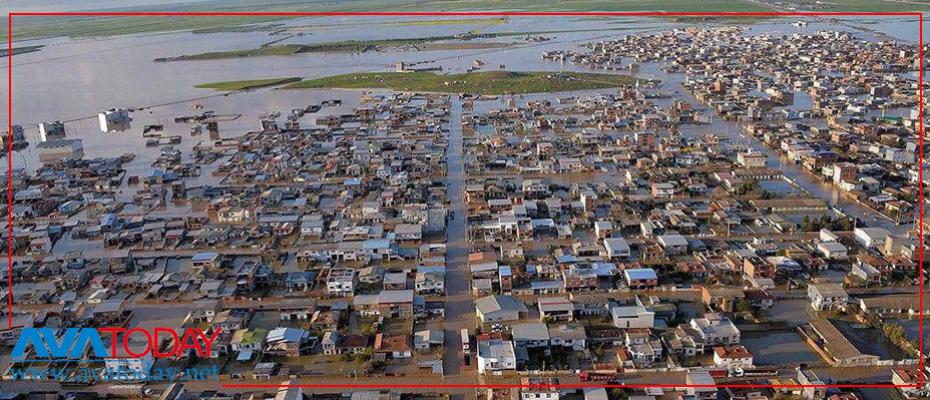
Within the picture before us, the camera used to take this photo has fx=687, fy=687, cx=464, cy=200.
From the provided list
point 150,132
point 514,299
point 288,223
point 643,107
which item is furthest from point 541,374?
point 150,132

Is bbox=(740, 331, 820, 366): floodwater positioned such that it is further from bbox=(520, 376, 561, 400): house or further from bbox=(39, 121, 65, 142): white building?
bbox=(39, 121, 65, 142): white building

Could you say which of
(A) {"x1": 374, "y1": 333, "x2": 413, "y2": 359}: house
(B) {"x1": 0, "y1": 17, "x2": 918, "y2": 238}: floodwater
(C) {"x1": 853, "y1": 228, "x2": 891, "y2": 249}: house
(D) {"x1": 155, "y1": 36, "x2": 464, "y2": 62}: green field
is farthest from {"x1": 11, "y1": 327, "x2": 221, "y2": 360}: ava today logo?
(D) {"x1": 155, "y1": 36, "x2": 464, "y2": 62}: green field

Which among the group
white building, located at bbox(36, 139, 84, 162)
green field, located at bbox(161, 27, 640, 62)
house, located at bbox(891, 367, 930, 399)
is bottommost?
house, located at bbox(891, 367, 930, 399)

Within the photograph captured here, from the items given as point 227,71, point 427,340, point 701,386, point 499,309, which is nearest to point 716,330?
point 701,386

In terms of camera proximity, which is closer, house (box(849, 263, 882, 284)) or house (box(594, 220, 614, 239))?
house (box(849, 263, 882, 284))

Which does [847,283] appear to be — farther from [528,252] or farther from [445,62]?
[445,62]

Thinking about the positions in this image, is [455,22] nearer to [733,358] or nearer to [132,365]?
[132,365]

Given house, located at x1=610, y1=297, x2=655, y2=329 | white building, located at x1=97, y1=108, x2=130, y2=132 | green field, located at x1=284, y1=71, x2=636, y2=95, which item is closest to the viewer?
house, located at x1=610, y1=297, x2=655, y2=329

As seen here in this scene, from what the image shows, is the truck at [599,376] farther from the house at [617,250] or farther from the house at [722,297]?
the house at [617,250]
